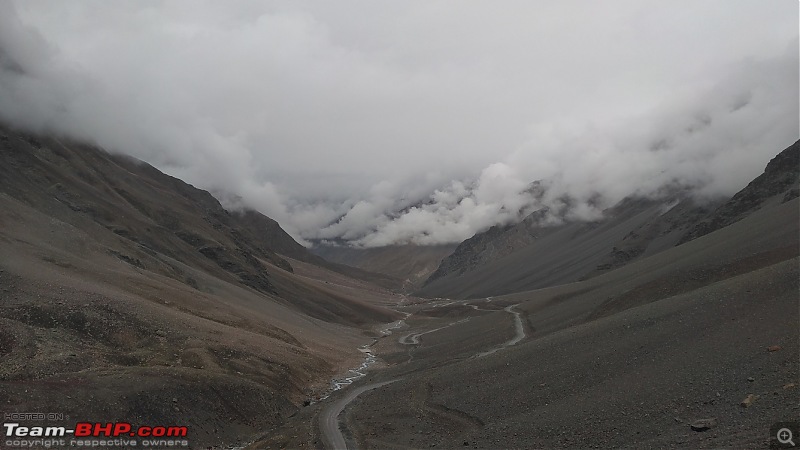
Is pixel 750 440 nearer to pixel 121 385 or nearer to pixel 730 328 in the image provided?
pixel 730 328

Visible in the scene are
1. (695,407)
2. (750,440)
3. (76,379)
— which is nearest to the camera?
(750,440)

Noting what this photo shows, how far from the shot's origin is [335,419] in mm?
46562

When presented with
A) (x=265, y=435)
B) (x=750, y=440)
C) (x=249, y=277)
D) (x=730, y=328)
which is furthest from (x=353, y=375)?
(x=249, y=277)

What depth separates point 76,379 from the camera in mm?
37469

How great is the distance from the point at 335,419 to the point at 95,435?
65.6 feet

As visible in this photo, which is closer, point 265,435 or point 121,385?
point 121,385

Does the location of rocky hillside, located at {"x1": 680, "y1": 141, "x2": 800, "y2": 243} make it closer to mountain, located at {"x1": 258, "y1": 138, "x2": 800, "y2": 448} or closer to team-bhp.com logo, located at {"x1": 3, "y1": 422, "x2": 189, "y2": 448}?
mountain, located at {"x1": 258, "y1": 138, "x2": 800, "y2": 448}

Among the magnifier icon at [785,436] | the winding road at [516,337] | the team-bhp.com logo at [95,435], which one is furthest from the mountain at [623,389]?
the winding road at [516,337]

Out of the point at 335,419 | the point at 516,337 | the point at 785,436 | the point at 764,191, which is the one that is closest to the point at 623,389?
the point at 785,436

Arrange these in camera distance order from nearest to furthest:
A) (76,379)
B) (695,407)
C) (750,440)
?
(750,440) < (695,407) < (76,379)

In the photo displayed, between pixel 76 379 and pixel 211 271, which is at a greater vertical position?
pixel 211 271

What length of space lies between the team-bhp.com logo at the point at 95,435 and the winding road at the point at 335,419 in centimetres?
1089

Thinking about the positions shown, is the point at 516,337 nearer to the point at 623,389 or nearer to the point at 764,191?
the point at 623,389

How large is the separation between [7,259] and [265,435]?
41.7m
